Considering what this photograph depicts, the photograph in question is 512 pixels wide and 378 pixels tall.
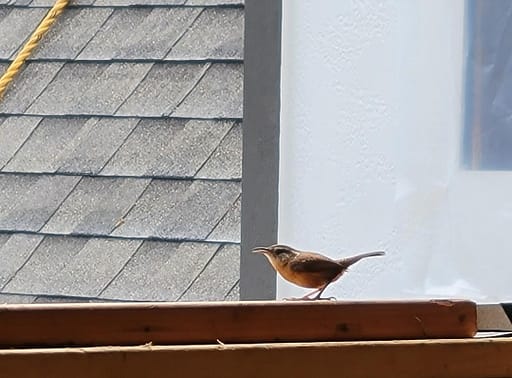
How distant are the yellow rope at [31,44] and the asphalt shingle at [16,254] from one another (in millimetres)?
217

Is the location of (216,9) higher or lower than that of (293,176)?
higher

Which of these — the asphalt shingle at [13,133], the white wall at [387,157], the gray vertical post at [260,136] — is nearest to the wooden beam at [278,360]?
the white wall at [387,157]

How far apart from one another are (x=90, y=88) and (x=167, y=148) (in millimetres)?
146

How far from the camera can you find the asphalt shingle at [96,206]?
1.46 meters

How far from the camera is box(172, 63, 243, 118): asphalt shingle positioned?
145 cm

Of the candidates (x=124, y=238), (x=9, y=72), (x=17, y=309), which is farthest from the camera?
(x=9, y=72)

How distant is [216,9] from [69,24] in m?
0.21

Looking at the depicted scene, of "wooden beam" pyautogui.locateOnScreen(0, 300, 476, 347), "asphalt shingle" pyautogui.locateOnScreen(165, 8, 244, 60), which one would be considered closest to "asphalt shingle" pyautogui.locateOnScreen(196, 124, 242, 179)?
"asphalt shingle" pyautogui.locateOnScreen(165, 8, 244, 60)

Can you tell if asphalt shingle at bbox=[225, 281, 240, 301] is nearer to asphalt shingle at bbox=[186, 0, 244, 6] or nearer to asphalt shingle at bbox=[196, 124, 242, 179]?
→ asphalt shingle at bbox=[196, 124, 242, 179]

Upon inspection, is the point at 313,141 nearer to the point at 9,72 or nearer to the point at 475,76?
the point at 475,76

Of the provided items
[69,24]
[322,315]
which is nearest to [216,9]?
[69,24]

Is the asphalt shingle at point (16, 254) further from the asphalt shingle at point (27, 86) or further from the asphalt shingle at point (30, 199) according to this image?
the asphalt shingle at point (27, 86)

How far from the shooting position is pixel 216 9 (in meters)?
1.50

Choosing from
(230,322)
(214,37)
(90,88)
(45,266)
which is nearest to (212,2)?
(214,37)
